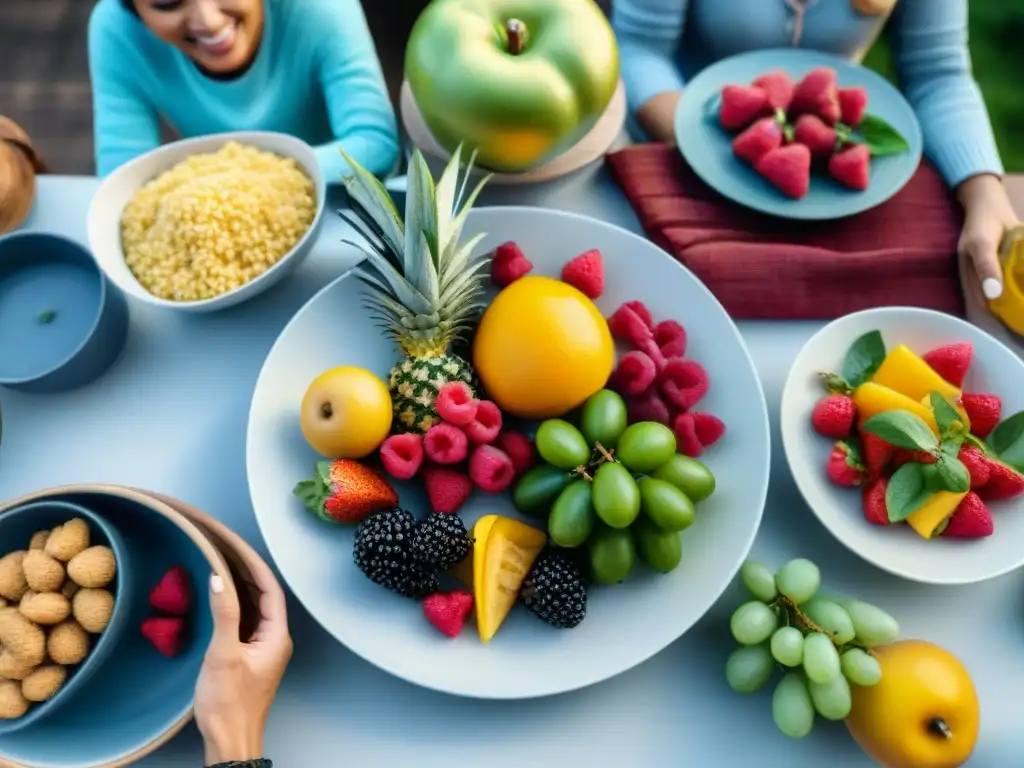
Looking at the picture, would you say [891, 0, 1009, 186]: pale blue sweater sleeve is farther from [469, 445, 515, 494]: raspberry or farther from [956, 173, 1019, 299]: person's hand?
[469, 445, 515, 494]: raspberry

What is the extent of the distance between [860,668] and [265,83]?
3.12 feet

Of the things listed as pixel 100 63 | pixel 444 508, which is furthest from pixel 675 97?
pixel 100 63

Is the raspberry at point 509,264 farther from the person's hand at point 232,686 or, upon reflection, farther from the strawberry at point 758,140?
the person's hand at point 232,686

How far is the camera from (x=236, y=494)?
771 mm

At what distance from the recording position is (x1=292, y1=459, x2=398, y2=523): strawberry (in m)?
0.69

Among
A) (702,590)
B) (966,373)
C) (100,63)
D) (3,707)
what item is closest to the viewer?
(3,707)

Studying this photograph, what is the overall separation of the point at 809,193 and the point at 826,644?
0.50 m

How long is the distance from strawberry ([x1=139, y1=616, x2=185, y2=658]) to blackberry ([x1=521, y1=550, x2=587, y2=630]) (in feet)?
0.97

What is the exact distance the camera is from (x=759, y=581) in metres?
0.65

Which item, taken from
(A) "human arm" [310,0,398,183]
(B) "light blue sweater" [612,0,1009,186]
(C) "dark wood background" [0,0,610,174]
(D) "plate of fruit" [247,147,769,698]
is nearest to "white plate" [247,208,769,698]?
(D) "plate of fruit" [247,147,769,698]

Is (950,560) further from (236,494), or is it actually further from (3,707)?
(3,707)

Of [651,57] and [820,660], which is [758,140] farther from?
[820,660]

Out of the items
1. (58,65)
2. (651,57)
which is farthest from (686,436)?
(58,65)

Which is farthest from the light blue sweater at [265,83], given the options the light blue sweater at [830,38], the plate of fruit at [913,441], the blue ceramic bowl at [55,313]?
the plate of fruit at [913,441]
